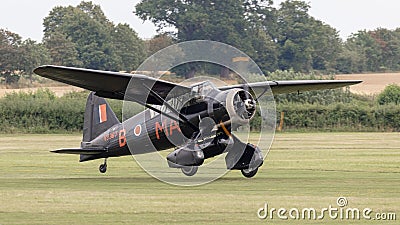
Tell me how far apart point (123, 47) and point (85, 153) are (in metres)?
65.3

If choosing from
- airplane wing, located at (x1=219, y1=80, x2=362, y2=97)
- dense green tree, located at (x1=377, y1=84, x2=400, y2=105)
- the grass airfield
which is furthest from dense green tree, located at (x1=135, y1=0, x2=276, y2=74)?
airplane wing, located at (x1=219, y1=80, x2=362, y2=97)

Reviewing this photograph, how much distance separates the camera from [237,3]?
86312mm

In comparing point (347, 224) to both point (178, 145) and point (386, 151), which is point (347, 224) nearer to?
point (178, 145)

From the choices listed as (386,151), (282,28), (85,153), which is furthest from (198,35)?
(85,153)

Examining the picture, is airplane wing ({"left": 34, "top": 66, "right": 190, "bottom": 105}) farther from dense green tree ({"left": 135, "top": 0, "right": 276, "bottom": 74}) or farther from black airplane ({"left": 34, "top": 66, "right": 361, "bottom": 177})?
dense green tree ({"left": 135, "top": 0, "right": 276, "bottom": 74})

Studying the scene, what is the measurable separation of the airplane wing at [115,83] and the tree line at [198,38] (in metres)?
56.4

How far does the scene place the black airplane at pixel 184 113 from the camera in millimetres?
19953

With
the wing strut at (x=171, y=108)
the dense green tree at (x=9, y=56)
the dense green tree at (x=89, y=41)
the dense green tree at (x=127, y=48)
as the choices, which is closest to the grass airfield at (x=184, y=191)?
the wing strut at (x=171, y=108)

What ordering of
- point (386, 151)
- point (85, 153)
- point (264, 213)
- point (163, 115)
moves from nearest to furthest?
point (264, 213)
point (163, 115)
point (85, 153)
point (386, 151)

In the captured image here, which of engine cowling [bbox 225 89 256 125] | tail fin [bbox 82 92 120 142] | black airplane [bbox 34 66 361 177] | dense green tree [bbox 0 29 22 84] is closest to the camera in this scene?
engine cowling [bbox 225 89 256 125]

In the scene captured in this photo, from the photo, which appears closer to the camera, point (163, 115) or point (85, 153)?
point (163, 115)

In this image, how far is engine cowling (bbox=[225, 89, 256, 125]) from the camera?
19844 millimetres

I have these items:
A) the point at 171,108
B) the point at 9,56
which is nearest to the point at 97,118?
the point at 171,108

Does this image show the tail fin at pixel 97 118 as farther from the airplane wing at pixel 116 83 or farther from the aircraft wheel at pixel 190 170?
the airplane wing at pixel 116 83
